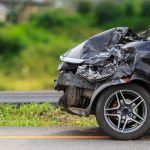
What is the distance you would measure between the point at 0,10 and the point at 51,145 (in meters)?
85.1

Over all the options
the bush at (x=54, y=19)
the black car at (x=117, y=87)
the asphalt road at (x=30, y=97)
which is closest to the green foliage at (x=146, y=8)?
the bush at (x=54, y=19)

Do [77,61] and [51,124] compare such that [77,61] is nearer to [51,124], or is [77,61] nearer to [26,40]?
[51,124]

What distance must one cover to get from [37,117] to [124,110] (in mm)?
2528

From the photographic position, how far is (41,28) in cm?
8400

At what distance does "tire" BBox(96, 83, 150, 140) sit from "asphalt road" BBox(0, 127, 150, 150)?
0.44 ft

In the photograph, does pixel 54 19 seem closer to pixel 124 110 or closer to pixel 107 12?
pixel 107 12

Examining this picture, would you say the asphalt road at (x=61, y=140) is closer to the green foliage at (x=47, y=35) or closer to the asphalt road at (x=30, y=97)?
the asphalt road at (x=30, y=97)

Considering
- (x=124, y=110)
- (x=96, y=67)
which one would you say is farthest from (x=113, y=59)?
(x=124, y=110)

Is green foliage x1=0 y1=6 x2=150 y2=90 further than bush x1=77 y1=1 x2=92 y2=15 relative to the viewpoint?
No

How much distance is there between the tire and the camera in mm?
8453

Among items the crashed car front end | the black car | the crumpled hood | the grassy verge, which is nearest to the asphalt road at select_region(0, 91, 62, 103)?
the grassy verge

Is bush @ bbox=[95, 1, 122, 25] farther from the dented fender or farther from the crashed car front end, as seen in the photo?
the dented fender

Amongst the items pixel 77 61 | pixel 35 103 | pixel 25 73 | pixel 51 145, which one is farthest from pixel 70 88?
pixel 25 73

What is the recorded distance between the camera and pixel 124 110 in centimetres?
849
